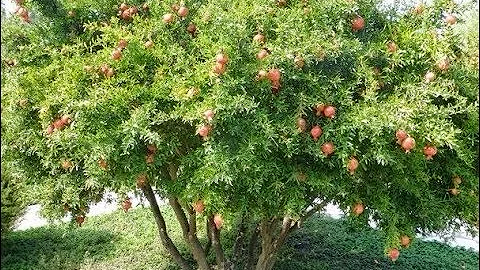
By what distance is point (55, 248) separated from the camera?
695cm

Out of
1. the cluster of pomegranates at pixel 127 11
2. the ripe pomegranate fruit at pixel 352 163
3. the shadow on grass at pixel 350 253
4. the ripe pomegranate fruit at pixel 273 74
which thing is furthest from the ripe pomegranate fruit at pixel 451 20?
the shadow on grass at pixel 350 253

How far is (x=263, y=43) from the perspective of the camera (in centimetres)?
350

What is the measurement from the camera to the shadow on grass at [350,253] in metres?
6.72

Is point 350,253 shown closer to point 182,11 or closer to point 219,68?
point 182,11

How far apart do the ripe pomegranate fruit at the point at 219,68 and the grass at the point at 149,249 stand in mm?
3322

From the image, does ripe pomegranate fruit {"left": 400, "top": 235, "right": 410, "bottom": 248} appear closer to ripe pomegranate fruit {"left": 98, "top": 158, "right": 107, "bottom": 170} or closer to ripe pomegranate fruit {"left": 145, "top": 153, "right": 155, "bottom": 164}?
ripe pomegranate fruit {"left": 145, "top": 153, "right": 155, "bottom": 164}

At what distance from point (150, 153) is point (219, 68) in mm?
773

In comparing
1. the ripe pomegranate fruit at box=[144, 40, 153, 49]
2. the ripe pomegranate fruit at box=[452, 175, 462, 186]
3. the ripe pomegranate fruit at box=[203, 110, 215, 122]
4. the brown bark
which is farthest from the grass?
the ripe pomegranate fruit at box=[203, 110, 215, 122]

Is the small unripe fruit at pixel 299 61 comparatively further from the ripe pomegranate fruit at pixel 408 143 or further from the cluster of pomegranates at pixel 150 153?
the cluster of pomegranates at pixel 150 153

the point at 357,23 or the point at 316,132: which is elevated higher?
the point at 357,23

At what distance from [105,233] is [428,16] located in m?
5.20

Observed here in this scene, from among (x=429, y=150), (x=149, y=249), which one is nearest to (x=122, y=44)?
(x=429, y=150)

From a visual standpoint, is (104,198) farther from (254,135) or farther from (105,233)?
(105,233)

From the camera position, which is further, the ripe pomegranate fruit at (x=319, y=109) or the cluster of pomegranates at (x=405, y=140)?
the ripe pomegranate fruit at (x=319, y=109)
